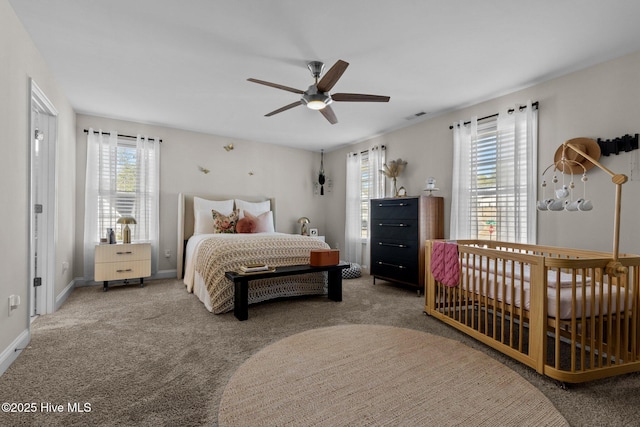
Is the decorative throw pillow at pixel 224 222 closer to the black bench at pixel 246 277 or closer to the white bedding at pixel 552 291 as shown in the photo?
the black bench at pixel 246 277

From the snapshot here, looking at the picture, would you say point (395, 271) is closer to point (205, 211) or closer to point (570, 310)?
point (570, 310)

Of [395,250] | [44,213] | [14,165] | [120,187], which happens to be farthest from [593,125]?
[120,187]

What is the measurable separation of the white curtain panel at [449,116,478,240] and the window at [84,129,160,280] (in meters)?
4.35

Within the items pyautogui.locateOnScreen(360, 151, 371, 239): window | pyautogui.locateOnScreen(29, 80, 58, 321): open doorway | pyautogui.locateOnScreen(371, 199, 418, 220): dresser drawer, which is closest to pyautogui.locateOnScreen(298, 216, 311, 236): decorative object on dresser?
pyautogui.locateOnScreen(360, 151, 371, 239): window

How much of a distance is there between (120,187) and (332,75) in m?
3.77

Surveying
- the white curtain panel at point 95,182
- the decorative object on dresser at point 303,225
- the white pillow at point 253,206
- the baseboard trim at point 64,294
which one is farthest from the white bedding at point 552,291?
the white curtain panel at point 95,182

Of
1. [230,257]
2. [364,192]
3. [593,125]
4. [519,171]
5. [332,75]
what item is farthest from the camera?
[364,192]

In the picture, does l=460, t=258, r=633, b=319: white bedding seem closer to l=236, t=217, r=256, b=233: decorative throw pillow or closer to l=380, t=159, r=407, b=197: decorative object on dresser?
l=380, t=159, r=407, b=197: decorative object on dresser

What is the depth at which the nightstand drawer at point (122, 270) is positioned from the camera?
3893 mm

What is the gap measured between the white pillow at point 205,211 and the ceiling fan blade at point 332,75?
116 inches

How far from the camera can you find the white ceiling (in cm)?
205

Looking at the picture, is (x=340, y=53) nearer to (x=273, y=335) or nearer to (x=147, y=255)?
(x=273, y=335)

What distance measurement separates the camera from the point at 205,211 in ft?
15.6

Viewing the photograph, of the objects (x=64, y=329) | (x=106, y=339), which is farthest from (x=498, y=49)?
(x=64, y=329)
